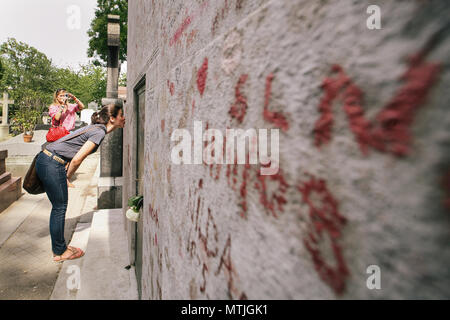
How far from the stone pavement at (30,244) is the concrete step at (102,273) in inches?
14.4

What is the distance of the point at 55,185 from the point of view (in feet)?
11.1

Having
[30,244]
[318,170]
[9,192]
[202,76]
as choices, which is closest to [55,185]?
[30,244]

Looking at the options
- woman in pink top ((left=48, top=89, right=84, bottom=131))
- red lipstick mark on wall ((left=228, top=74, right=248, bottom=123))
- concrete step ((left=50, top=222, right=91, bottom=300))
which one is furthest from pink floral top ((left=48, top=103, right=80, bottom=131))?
red lipstick mark on wall ((left=228, top=74, right=248, bottom=123))

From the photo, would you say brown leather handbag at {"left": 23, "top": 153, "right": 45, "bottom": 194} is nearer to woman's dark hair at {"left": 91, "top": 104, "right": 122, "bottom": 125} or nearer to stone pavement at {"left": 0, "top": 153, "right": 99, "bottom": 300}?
woman's dark hair at {"left": 91, "top": 104, "right": 122, "bottom": 125}

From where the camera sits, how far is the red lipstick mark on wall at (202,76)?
2.84 feet

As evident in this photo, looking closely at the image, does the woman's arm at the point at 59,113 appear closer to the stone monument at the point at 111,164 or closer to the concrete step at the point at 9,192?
the stone monument at the point at 111,164

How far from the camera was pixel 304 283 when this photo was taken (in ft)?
1.46

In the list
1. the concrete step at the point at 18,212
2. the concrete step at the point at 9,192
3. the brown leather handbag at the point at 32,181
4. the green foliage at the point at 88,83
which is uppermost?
the green foliage at the point at 88,83

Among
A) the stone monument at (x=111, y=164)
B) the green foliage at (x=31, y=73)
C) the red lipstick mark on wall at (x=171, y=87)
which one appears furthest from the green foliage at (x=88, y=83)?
the red lipstick mark on wall at (x=171, y=87)

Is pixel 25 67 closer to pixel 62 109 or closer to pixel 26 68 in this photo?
pixel 26 68

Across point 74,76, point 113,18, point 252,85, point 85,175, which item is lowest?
point 85,175
